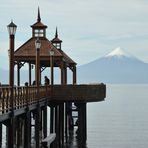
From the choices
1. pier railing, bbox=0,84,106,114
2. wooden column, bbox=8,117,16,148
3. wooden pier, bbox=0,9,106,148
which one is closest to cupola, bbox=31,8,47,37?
wooden pier, bbox=0,9,106,148

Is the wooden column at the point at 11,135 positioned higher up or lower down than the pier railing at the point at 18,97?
lower down

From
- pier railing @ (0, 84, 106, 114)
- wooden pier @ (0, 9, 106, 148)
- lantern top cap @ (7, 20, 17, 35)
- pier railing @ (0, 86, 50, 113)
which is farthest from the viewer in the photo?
pier railing @ (0, 84, 106, 114)

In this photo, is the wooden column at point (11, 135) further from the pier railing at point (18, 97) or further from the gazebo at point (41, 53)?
the gazebo at point (41, 53)

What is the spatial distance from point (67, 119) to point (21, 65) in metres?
14.2

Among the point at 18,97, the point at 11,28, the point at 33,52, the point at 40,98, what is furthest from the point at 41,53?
the point at 11,28

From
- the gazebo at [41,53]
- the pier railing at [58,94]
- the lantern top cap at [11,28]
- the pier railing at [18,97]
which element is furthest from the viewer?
the gazebo at [41,53]

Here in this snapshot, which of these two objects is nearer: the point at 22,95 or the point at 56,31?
the point at 22,95

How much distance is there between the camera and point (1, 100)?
69.6 ft

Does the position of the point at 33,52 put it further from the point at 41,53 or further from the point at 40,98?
the point at 40,98

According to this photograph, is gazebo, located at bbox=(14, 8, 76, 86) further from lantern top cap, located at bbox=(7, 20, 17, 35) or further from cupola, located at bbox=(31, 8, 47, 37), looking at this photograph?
lantern top cap, located at bbox=(7, 20, 17, 35)

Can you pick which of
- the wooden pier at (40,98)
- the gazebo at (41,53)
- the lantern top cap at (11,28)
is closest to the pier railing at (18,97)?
the wooden pier at (40,98)

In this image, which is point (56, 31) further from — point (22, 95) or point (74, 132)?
point (22, 95)

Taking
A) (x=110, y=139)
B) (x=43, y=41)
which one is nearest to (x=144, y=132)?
(x=110, y=139)

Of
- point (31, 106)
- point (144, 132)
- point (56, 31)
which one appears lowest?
point (144, 132)
